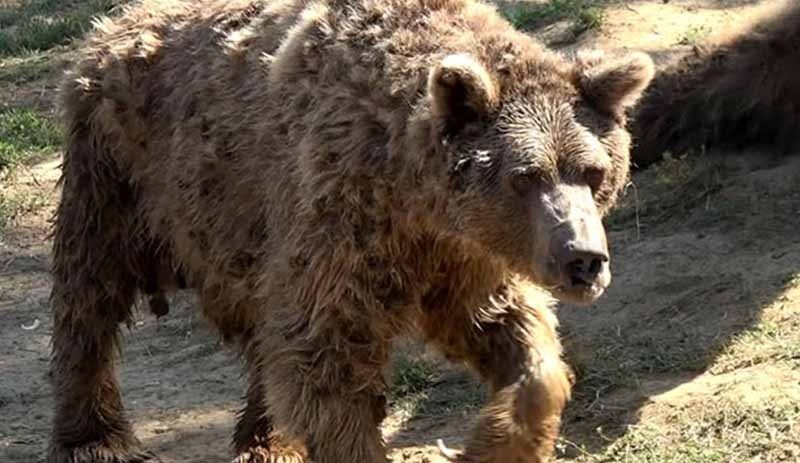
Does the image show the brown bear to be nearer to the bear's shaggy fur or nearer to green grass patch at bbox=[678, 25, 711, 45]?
the bear's shaggy fur

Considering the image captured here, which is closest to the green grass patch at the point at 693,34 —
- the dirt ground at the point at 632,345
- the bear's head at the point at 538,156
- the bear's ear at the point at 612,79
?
the dirt ground at the point at 632,345

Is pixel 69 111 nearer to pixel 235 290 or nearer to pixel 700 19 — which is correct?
pixel 235 290

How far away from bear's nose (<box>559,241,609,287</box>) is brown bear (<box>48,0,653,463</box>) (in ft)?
0.03

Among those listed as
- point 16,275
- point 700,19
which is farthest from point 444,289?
point 700,19

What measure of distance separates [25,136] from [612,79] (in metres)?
6.97

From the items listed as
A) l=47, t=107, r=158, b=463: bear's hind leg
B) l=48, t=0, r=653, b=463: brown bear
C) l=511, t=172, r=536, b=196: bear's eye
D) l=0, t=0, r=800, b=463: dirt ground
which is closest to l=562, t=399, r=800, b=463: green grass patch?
l=0, t=0, r=800, b=463: dirt ground

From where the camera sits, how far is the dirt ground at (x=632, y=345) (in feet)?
22.9

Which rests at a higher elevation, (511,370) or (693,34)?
(511,370)

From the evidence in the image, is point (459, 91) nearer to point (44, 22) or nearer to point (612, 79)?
point (612, 79)

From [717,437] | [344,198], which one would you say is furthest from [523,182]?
[717,437]

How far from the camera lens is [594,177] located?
17.7ft

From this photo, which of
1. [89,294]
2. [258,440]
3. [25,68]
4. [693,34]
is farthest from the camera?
[25,68]

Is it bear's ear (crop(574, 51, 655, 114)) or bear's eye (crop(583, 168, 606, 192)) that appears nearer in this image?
bear's eye (crop(583, 168, 606, 192))

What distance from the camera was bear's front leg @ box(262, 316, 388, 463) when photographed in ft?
19.0
